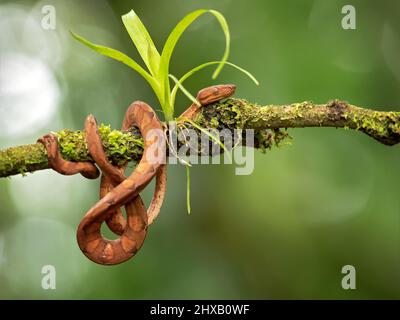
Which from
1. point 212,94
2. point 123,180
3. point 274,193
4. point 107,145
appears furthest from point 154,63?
point 274,193

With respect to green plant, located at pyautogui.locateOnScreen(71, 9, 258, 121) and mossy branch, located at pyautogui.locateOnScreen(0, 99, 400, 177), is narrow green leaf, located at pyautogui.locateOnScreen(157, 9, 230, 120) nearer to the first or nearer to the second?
green plant, located at pyautogui.locateOnScreen(71, 9, 258, 121)

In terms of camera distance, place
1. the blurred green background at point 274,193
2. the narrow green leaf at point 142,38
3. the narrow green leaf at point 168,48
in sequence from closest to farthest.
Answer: the narrow green leaf at point 168,48 → the narrow green leaf at point 142,38 → the blurred green background at point 274,193

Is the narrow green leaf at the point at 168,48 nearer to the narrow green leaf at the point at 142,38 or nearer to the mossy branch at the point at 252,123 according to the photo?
the narrow green leaf at the point at 142,38

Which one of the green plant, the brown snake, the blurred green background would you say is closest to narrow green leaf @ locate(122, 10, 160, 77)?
the green plant

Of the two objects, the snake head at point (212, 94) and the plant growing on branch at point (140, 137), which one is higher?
the snake head at point (212, 94)

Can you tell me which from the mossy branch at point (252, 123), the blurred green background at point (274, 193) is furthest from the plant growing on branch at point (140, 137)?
the blurred green background at point (274, 193)
